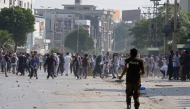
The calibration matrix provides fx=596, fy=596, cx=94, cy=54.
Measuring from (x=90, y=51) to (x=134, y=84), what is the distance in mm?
128190

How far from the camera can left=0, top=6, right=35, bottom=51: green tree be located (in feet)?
261

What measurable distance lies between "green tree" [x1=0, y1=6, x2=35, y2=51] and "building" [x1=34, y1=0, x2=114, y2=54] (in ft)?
243

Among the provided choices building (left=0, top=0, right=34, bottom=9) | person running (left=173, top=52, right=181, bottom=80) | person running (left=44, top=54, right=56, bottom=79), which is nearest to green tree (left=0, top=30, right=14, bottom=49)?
person running (left=44, top=54, right=56, bottom=79)

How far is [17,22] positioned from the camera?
8006cm

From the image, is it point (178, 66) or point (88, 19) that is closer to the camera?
point (178, 66)

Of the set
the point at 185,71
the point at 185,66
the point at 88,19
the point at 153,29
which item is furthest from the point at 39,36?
the point at 185,66

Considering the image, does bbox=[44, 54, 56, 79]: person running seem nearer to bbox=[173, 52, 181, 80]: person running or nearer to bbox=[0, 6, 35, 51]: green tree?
bbox=[173, 52, 181, 80]: person running

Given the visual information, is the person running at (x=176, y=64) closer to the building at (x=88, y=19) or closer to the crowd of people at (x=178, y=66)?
the crowd of people at (x=178, y=66)

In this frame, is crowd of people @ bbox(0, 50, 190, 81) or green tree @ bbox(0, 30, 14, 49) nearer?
crowd of people @ bbox(0, 50, 190, 81)

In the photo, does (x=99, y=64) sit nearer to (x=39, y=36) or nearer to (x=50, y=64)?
(x=50, y=64)

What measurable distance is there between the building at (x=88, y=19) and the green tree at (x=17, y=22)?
74.1 metres

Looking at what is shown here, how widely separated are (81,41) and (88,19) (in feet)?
138

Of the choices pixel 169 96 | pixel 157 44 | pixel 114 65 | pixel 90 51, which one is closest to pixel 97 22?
pixel 90 51

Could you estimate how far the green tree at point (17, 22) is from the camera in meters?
79.5
